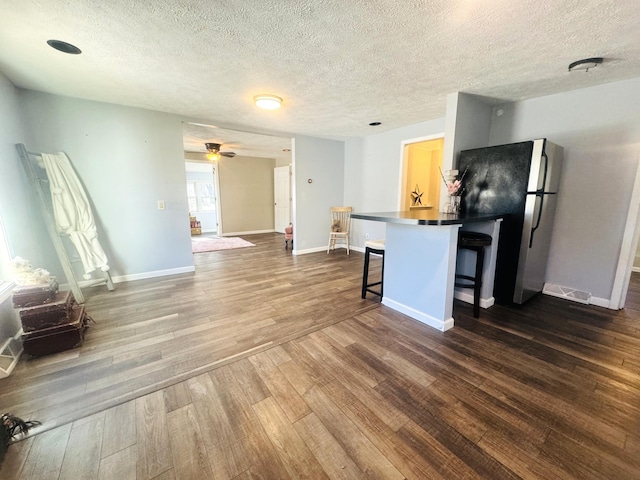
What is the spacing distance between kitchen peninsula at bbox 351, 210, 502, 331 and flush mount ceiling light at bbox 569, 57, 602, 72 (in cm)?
143

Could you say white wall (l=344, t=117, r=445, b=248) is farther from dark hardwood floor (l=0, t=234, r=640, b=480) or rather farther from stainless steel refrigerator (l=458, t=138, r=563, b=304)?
dark hardwood floor (l=0, t=234, r=640, b=480)

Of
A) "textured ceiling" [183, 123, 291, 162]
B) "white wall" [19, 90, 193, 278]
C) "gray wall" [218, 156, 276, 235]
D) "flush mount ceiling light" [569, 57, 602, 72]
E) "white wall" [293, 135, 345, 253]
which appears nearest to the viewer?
"flush mount ceiling light" [569, 57, 602, 72]

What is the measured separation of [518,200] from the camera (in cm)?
273

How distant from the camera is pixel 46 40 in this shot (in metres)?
1.94

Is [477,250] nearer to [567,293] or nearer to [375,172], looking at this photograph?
[567,293]

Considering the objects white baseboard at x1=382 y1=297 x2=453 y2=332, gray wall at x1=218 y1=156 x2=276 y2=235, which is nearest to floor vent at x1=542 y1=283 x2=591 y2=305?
white baseboard at x1=382 y1=297 x2=453 y2=332

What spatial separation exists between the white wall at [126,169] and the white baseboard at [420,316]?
3214mm

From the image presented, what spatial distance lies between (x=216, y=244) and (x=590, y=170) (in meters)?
6.70

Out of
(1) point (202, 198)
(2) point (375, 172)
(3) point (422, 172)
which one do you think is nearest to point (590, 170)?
(3) point (422, 172)

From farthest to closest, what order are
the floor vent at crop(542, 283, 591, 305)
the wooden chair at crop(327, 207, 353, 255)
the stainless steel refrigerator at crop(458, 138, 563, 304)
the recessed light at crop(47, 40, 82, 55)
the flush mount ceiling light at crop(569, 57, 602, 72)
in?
1. the wooden chair at crop(327, 207, 353, 255)
2. the floor vent at crop(542, 283, 591, 305)
3. the stainless steel refrigerator at crop(458, 138, 563, 304)
4. the flush mount ceiling light at crop(569, 57, 602, 72)
5. the recessed light at crop(47, 40, 82, 55)

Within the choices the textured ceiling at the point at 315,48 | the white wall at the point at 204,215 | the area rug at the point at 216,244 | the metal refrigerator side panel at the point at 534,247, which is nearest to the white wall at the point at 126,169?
the textured ceiling at the point at 315,48

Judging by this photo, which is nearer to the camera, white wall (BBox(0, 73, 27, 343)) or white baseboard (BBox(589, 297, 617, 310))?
white wall (BBox(0, 73, 27, 343))

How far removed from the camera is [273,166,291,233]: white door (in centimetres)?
771

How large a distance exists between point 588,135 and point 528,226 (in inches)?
49.6
